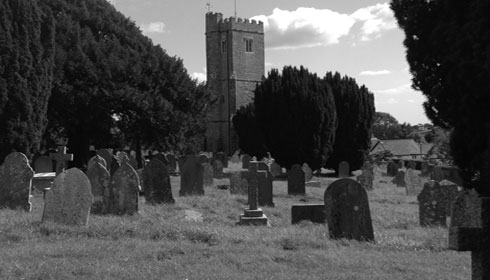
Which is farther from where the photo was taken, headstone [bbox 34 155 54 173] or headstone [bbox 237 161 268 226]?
headstone [bbox 34 155 54 173]

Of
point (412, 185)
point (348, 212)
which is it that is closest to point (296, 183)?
point (412, 185)

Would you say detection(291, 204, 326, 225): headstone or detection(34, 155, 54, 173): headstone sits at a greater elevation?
detection(34, 155, 54, 173): headstone

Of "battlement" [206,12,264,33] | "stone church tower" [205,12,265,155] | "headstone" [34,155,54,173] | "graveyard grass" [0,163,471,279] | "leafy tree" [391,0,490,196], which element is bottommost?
"graveyard grass" [0,163,471,279]

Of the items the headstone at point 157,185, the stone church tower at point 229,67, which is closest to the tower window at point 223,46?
the stone church tower at point 229,67

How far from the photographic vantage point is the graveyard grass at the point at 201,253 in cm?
549

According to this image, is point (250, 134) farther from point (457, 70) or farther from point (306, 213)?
Answer: point (457, 70)

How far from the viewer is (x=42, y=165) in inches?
754

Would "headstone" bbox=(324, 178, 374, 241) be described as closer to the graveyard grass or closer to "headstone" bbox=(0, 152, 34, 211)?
the graveyard grass

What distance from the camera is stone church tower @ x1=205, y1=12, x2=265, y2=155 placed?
5788 centimetres

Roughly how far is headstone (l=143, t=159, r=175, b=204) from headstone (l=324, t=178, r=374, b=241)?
460 centimetres

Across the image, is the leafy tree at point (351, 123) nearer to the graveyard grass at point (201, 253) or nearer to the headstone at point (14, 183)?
the graveyard grass at point (201, 253)

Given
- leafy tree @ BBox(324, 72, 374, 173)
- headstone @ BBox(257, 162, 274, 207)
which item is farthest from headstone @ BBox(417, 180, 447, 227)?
leafy tree @ BBox(324, 72, 374, 173)

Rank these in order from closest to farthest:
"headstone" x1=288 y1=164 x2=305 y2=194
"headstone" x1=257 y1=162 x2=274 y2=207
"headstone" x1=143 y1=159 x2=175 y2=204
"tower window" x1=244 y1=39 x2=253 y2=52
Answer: "headstone" x1=143 y1=159 x2=175 y2=204 → "headstone" x1=257 y1=162 x2=274 y2=207 → "headstone" x1=288 y1=164 x2=305 y2=194 → "tower window" x1=244 y1=39 x2=253 y2=52

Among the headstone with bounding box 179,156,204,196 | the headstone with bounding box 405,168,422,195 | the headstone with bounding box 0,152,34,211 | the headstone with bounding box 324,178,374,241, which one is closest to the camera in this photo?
the headstone with bounding box 324,178,374,241
